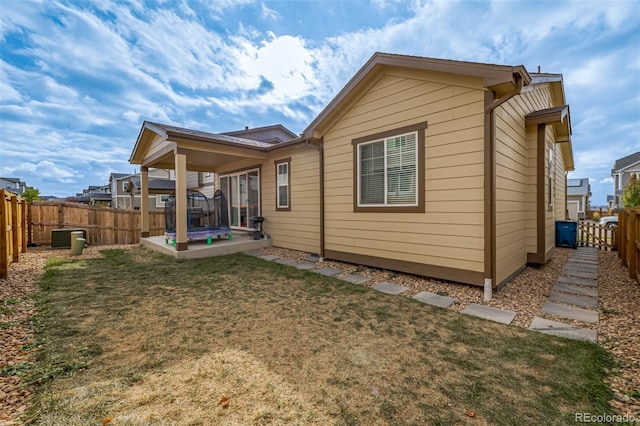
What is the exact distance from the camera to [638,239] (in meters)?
4.54

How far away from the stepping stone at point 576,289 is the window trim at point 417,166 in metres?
2.55

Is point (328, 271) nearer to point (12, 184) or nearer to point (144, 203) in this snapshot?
point (144, 203)

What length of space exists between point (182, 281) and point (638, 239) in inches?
322

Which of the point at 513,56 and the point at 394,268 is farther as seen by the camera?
the point at 513,56

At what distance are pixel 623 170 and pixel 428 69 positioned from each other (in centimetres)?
3425

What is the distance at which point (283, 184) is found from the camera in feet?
27.7

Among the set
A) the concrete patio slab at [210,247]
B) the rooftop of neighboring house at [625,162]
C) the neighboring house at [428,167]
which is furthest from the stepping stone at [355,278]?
the rooftop of neighboring house at [625,162]

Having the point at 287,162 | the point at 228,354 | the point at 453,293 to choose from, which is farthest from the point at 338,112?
the point at 228,354

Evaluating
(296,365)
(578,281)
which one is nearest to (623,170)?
(578,281)

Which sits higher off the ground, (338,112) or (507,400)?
(338,112)

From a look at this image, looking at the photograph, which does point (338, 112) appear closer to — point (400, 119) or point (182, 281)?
point (400, 119)

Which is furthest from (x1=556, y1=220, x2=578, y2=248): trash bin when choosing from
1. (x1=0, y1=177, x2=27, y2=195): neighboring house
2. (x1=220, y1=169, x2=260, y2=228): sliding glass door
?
(x1=0, y1=177, x2=27, y2=195): neighboring house

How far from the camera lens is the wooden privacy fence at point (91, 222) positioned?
9250mm

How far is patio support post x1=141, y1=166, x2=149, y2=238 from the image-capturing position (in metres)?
10.1
